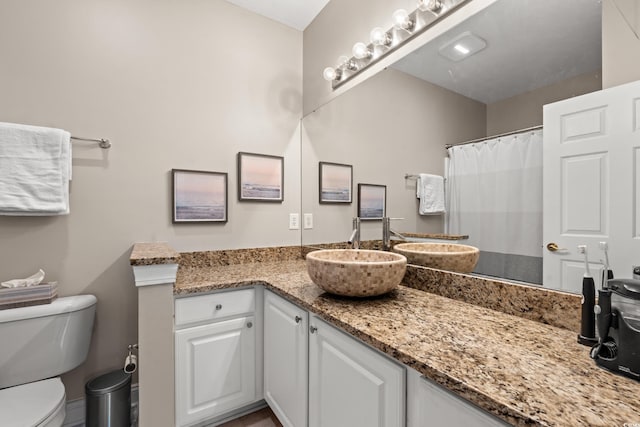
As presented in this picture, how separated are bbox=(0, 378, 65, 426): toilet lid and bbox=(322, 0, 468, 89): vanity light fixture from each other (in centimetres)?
215

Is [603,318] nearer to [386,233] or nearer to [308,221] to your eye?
[386,233]

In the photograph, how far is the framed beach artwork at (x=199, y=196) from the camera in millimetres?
1817

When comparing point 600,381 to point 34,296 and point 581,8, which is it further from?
point 34,296

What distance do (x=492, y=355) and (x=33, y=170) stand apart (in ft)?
6.55

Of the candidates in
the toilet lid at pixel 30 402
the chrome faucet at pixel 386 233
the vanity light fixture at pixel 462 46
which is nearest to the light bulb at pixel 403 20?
the vanity light fixture at pixel 462 46

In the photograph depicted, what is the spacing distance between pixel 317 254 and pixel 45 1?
194 centimetres

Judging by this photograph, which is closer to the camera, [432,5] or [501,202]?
[501,202]

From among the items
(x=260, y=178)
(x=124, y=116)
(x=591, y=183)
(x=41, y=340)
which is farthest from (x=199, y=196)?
(x=591, y=183)

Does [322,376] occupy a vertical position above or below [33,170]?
below

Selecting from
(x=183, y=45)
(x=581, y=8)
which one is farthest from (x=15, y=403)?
(x=581, y=8)

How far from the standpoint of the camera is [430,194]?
1.34m

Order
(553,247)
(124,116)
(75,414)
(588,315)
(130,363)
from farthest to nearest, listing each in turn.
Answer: (124,116), (75,414), (130,363), (553,247), (588,315)

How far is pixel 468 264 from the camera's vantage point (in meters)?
1.19

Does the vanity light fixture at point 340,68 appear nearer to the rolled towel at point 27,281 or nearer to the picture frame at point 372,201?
the picture frame at point 372,201
